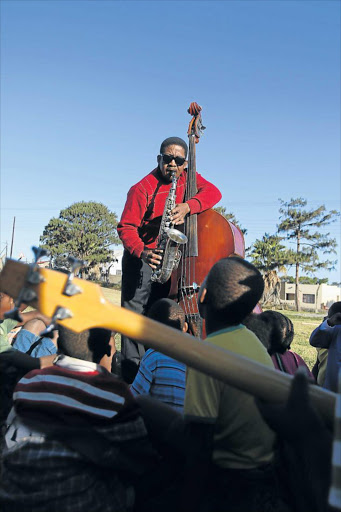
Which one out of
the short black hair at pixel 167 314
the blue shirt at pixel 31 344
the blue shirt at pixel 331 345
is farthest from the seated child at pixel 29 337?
the blue shirt at pixel 331 345

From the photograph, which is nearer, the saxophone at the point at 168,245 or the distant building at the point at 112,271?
the saxophone at the point at 168,245

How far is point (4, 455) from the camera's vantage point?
1904 millimetres

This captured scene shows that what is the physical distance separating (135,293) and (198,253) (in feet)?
2.44

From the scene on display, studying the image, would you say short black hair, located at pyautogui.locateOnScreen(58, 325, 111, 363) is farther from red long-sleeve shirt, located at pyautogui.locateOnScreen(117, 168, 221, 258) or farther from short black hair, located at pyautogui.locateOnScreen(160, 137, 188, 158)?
short black hair, located at pyautogui.locateOnScreen(160, 137, 188, 158)

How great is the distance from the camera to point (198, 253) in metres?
4.47

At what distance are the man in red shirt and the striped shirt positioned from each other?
2.34 meters

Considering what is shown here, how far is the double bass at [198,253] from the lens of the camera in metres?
4.38

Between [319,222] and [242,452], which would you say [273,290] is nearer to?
[319,222]

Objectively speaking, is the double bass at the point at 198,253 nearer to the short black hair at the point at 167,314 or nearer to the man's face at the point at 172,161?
the man's face at the point at 172,161

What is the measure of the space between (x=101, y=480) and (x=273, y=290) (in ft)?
149

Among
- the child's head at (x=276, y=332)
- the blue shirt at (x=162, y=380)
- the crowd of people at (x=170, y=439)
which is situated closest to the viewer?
the crowd of people at (x=170, y=439)

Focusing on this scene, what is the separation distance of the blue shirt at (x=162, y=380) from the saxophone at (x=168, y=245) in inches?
56.2

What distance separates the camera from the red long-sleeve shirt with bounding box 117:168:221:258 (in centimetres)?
445

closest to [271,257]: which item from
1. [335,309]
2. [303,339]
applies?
[303,339]
